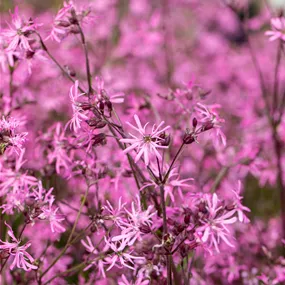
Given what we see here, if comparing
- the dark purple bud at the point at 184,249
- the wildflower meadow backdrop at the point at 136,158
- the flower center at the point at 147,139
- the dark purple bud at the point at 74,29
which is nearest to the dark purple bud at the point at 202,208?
the wildflower meadow backdrop at the point at 136,158

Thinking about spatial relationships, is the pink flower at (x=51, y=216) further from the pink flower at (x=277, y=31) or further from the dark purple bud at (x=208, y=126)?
the pink flower at (x=277, y=31)

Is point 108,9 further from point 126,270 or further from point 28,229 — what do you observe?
point 126,270

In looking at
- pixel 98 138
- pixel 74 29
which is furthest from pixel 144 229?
pixel 74 29

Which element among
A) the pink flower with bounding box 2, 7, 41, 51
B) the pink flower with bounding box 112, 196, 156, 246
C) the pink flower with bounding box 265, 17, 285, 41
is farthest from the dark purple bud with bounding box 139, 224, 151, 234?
the pink flower with bounding box 265, 17, 285, 41

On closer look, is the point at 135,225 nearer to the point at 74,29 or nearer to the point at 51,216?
the point at 51,216

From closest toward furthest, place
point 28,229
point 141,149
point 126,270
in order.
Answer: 1. point 141,149
2. point 126,270
3. point 28,229

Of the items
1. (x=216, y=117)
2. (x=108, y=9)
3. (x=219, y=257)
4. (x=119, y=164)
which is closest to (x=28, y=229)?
(x=119, y=164)

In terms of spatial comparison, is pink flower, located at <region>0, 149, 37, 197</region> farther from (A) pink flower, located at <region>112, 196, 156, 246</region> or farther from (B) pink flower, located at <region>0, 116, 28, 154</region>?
(A) pink flower, located at <region>112, 196, 156, 246</region>

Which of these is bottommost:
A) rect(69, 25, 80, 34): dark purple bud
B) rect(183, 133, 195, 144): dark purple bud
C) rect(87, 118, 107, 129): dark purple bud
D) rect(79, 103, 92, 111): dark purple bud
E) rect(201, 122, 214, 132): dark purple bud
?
rect(201, 122, 214, 132): dark purple bud
